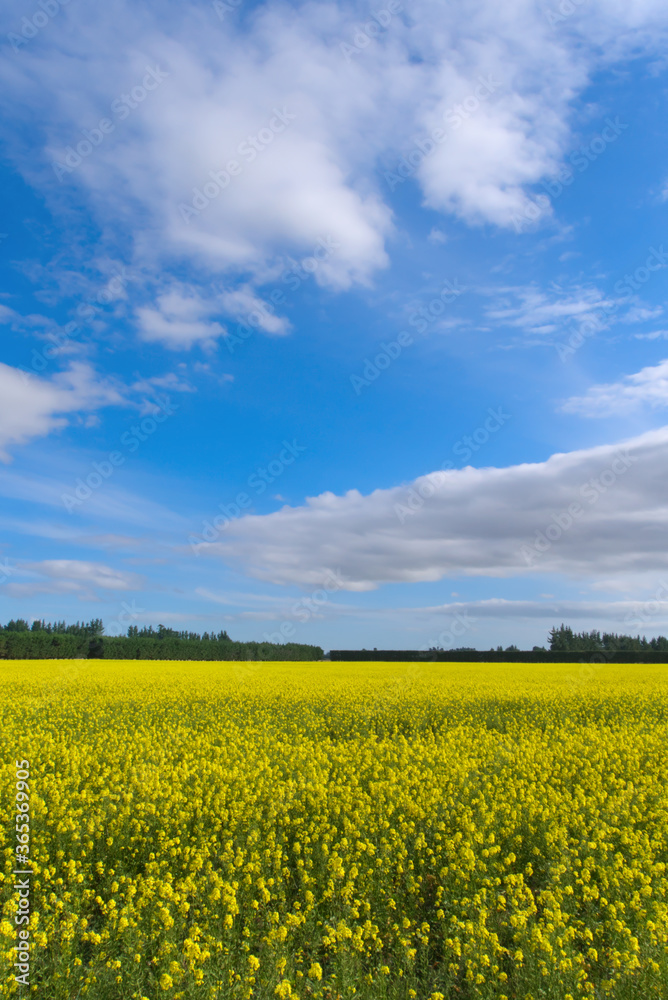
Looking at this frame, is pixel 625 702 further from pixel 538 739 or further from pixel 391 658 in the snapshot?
pixel 391 658

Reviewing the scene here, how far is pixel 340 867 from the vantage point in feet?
17.7

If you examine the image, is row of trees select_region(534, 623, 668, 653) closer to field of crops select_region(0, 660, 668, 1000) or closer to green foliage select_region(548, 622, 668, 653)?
green foliage select_region(548, 622, 668, 653)

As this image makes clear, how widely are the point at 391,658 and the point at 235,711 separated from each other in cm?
5136

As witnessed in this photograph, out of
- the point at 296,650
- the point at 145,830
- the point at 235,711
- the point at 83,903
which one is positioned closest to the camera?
the point at 83,903

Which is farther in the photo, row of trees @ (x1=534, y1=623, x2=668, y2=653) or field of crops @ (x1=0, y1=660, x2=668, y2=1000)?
row of trees @ (x1=534, y1=623, x2=668, y2=653)

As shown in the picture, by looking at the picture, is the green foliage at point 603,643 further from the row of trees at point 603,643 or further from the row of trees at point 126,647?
the row of trees at point 126,647

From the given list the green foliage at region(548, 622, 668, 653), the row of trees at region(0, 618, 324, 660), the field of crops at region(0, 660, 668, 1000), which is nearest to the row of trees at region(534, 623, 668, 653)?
the green foliage at region(548, 622, 668, 653)

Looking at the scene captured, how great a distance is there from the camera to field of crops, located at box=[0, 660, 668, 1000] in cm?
424

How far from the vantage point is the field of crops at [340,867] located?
4.24 meters

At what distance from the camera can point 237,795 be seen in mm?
7109

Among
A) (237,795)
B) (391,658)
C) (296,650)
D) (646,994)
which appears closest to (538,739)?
(237,795)

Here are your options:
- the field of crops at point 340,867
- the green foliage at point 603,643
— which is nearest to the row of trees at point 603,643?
the green foliage at point 603,643

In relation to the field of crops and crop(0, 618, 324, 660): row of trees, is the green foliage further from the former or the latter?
the field of crops

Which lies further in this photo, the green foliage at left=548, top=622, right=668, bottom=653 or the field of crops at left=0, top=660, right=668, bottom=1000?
the green foliage at left=548, top=622, right=668, bottom=653
